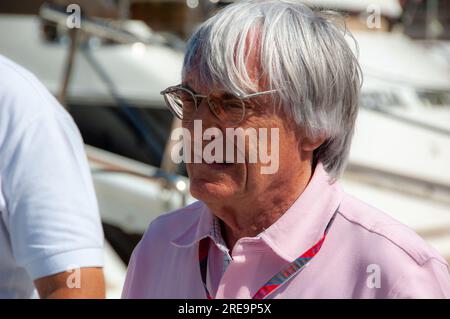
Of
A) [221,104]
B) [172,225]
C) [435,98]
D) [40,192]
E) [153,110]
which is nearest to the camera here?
[221,104]

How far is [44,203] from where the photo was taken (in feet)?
5.01

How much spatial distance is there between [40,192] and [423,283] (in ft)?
2.24

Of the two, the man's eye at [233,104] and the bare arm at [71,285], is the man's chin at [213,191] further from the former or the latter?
the bare arm at [71,285]

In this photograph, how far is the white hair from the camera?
1.39 m

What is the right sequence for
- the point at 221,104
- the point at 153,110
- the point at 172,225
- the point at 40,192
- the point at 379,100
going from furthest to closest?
the point at 379,100 < the point at 153,110 < the point at 172,225 < the point at 40,192 < the point at 221,104

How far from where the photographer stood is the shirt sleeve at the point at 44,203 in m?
1.53

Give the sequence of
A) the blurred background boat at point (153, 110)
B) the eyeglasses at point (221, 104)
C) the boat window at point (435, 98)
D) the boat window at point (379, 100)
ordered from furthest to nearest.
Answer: the boat window at point (435, 98), the boat window at point (379, 100), the blurred background boat at point (153, 110), the eyeglasses at point (221, 104)

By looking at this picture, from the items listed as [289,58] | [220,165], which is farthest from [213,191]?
[289,58]

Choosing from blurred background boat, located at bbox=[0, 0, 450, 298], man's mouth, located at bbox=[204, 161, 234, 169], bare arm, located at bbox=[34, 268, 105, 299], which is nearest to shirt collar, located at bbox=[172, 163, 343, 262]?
man's mouth, located at bbox=[204, 161, 234, 169]

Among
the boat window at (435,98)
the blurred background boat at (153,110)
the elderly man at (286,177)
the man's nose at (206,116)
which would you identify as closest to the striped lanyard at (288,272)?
the elderly man at (286,177)

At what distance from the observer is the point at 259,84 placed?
1.40m

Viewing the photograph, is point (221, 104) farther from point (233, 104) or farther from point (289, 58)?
point (289, 58)

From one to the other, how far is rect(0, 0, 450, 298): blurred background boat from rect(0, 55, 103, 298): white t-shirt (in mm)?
2798
